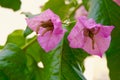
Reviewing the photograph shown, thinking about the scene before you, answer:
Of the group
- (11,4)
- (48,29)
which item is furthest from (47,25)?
(11,4)

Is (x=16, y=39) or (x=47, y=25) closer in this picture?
(x=47, y=25)

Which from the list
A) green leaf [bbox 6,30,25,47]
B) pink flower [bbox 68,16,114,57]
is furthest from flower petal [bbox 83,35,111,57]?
green leaf [bbox 6,30,25,47]

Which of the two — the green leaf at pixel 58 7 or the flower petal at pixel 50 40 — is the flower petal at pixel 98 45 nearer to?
the flower petal at pixel 50 40

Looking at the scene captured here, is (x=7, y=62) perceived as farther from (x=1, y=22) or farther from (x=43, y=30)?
(x=1, y=22)

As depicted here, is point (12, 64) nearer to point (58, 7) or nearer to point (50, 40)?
point (50, 40)

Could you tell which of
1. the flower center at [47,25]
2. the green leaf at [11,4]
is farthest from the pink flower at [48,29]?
the green leaf at [11,4]
